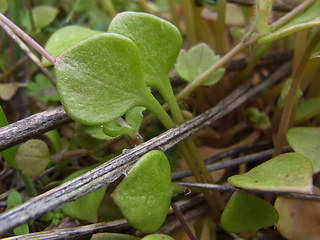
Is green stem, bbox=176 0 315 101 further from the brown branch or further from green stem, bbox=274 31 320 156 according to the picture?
the brown branch

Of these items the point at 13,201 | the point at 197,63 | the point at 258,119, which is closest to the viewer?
the point at 13,201

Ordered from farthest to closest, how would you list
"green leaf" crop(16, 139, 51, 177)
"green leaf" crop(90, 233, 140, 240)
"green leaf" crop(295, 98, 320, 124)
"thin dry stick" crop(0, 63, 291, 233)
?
"green leaf" crop(295, 98, 320, 124) → "green leaf" crop(16, 139, 51, 177) → "green leaf" crop(90, 233, 140, 240) → "thin dry stick" crop(0, 63, 291, 233)

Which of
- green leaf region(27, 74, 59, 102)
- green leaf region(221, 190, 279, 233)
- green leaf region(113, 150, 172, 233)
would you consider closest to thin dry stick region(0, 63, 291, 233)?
green leaf region(113, 150, 172, 233)

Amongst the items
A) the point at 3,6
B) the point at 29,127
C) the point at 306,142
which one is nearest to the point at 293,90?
the point at 306,142

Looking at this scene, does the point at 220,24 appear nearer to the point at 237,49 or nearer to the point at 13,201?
the point at 237,49

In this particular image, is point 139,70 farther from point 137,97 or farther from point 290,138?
point 290,138

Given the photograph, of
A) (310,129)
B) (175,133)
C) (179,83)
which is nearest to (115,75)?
(175,133)

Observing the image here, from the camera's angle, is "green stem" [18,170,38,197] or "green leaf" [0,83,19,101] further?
"green leaf" [0,83,19,101]
